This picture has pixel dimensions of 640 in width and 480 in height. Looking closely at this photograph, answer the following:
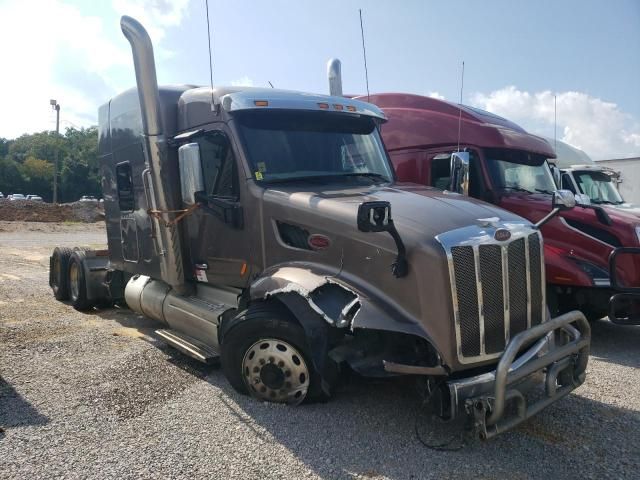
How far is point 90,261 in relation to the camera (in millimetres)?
8844

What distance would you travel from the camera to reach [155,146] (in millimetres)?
5707

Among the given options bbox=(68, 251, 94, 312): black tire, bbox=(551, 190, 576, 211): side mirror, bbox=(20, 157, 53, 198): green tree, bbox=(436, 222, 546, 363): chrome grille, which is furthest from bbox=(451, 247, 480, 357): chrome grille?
bbox=(20, 157, 53, 198): green tree

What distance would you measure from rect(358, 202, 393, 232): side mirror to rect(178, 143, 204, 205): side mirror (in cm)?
200

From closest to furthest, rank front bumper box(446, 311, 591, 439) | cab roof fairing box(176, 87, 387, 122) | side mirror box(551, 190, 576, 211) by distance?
1. front bumper box(446, 311, 591, 439)
2. side mirror box(551, 190, 576, 211)
3. cab roof fairing box(176, 87, 387, 122)

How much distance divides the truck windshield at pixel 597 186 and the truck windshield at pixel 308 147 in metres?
5.96

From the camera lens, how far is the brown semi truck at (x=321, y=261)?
12.0 feet

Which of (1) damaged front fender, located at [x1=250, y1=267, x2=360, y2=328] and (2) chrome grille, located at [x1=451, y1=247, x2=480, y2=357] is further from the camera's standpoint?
(1) damaged front fender, located at [x1=250, y1=267, x2=360, y2=328]

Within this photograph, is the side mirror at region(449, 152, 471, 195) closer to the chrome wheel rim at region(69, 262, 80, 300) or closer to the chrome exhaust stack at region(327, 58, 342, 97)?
the chrome exhaust stack at region(327, 58, 342, 97)

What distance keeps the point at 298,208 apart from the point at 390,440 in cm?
195

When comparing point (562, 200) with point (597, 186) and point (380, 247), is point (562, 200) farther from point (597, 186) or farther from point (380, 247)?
point (597, 186)

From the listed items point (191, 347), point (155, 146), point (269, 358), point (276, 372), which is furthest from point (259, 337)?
point (155, 146)

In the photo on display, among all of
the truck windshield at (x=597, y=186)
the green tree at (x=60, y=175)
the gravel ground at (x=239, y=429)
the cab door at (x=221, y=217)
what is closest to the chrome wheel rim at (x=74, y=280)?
the gravel ground at (x=239, y=429)

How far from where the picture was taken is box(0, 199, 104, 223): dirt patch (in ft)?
104

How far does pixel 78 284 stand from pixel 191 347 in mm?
4219
